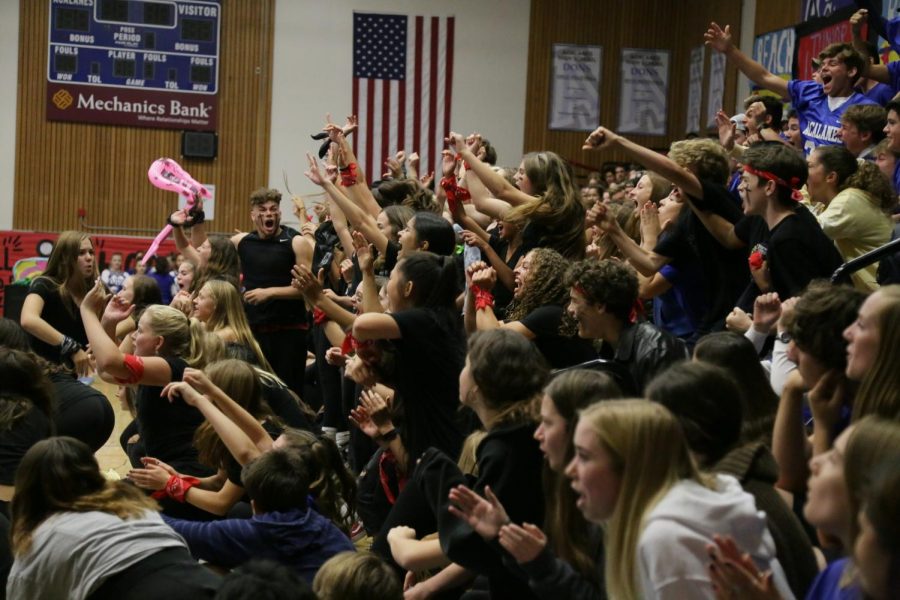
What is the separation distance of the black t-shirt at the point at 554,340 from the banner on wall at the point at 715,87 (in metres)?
11.2

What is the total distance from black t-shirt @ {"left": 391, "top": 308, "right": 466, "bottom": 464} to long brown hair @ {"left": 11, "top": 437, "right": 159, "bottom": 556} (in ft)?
4.15

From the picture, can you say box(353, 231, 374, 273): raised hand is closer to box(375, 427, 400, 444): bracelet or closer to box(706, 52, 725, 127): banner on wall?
box(375, 427, 400, 444): bracelet

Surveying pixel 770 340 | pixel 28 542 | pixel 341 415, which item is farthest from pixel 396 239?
pixel 28 542

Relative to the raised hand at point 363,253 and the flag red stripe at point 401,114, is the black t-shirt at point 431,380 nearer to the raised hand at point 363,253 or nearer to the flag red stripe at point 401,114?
the raised hand at point 363,253

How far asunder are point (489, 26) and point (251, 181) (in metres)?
4.00

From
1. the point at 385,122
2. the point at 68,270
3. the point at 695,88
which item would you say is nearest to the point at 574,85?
the point at 695,88

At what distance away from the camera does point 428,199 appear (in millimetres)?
6660

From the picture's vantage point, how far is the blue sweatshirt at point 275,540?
12.1 ft

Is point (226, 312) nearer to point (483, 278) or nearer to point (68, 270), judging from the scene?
point (68, 270)

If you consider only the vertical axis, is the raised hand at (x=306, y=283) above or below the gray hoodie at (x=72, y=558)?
above

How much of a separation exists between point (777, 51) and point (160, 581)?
38.8 feet

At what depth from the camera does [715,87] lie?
15414 mm

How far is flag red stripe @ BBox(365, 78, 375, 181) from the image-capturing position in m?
16.2

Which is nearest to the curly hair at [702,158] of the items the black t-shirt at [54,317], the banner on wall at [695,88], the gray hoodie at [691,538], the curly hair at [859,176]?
the curly hair at [859,176]
